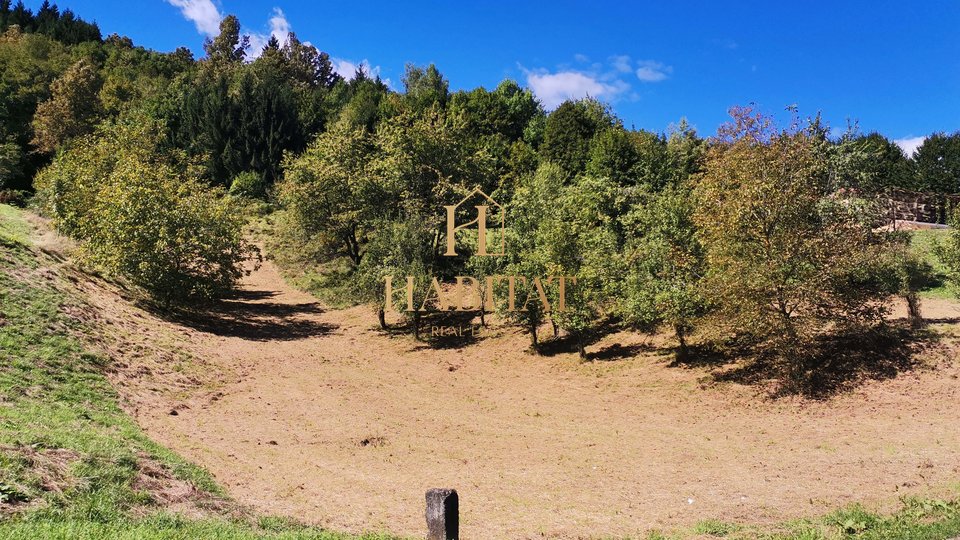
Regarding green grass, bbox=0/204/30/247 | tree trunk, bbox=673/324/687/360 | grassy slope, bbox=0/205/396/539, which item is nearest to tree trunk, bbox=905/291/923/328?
tree trunk, bbox=673/324/687/360

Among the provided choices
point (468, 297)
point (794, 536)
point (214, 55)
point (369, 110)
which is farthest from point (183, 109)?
point (794, 536)

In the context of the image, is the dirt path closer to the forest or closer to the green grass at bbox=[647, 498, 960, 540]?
the green grass at bbox=[647, 498, 960, 540]

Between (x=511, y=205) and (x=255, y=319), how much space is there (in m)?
14.7

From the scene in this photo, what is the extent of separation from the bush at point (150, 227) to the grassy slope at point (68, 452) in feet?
21.0

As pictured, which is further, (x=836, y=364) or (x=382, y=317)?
(x=382, y=317)

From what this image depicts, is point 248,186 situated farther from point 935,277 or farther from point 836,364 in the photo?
point 935,277

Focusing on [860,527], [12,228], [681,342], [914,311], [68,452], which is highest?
[12,228]

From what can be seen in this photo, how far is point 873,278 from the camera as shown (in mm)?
19500

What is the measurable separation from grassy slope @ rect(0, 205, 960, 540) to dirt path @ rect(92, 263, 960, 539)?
2.90 feet

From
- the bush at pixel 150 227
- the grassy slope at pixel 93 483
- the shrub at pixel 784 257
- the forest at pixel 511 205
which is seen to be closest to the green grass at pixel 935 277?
the forest at pixel 511 205

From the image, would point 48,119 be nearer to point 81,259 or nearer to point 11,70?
point 11,70

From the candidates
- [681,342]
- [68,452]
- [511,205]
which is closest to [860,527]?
[68,452]

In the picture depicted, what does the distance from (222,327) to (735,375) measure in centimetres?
2219

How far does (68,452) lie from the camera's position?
28.0 ft
